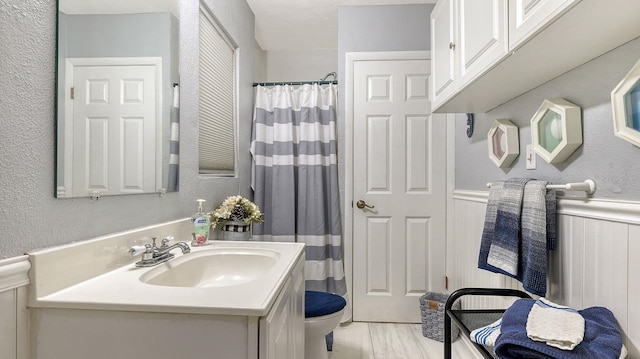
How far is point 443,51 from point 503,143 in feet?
1.75

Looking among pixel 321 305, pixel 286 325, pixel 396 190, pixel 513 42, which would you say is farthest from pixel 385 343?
pixel 513 42

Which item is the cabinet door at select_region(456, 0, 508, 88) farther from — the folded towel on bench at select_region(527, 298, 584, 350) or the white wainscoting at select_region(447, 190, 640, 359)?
the folded towel on bench at select_region(527, 298, 584, 350)

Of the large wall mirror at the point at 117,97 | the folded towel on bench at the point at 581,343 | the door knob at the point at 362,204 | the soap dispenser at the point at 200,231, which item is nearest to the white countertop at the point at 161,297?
the large wall mirror at the point at 117,97

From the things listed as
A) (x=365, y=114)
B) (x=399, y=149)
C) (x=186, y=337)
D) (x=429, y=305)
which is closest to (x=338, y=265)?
(x=429, y=305)

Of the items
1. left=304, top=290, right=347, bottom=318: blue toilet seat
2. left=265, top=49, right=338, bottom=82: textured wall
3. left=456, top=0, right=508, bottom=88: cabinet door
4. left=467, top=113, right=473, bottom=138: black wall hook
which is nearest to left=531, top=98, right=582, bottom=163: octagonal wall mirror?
left=456, top=0, right=508, bottom=88: cabinet door

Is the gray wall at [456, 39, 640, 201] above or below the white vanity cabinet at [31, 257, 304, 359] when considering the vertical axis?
above

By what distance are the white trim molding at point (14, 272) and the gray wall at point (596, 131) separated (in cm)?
157

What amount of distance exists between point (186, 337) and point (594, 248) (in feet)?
4.05

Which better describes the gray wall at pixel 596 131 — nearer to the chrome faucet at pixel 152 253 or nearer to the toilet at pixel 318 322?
the toilet at pixel 318 322

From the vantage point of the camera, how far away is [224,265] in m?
1.39

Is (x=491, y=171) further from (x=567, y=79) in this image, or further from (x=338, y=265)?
(x=338, y=265)

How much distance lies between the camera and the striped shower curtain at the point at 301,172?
8.81 feet

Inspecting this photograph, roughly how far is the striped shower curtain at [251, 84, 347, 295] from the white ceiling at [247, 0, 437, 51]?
0.57m

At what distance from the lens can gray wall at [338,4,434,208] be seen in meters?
2.60
